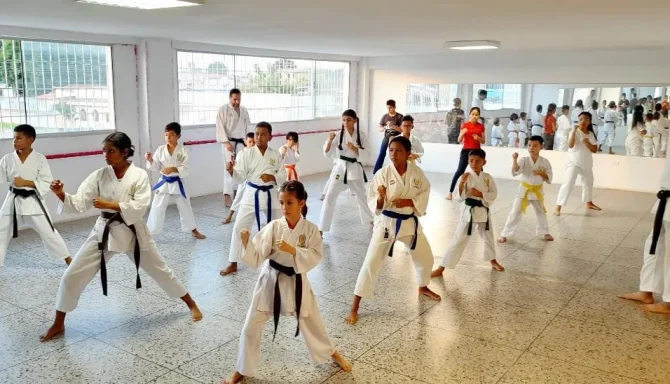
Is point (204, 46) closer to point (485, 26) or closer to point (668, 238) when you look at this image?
point (485, 26)

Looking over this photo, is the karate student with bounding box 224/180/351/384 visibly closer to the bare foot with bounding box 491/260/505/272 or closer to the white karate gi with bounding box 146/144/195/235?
the bare foot with bounding box 491/260/505/272

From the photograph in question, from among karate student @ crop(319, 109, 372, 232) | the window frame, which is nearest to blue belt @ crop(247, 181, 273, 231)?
karate student @ crop(319, 109, 372, 232)

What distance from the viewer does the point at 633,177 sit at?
28.5ft

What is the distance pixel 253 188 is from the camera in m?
4.38

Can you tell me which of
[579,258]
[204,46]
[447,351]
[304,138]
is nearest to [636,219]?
[579,258]

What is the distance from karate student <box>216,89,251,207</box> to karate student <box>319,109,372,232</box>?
1.76 metres

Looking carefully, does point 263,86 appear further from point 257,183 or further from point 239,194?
point 257,183

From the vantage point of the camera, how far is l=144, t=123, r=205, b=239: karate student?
5.33 m

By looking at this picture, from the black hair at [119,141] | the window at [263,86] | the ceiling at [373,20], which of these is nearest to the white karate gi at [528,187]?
the ceiling at [373,20]

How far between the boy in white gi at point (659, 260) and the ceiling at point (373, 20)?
1.36 metres

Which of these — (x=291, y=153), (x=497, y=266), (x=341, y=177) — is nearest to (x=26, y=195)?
(x=341, y=177)

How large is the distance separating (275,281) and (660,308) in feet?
9.26

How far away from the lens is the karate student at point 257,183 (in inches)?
170

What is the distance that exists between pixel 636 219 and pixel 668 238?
3.27 meters
